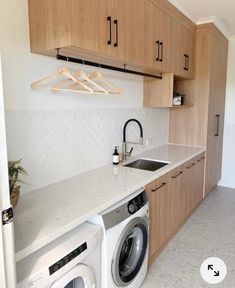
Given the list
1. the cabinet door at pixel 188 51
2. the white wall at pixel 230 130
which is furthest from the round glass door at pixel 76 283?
the white wall at pixel 230 130

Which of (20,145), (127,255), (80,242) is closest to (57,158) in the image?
(20,145)

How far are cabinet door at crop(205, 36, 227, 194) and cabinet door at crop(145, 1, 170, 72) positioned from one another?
1.13 meters

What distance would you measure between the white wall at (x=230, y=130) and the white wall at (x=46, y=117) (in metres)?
2.33

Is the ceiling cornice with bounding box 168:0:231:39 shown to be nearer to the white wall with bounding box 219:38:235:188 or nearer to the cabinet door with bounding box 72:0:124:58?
the white wall with bounding box 219:38:235:188

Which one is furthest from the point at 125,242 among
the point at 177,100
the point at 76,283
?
the point at 177,100

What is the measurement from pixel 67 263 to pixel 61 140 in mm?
945

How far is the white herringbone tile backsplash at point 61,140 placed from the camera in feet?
5.28

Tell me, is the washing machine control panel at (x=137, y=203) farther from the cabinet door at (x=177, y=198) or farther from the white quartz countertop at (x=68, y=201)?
the cabinet door at (x=177, y=198)

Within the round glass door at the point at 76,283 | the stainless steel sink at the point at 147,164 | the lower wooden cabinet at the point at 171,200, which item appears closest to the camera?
the round glass door at the point at 76,283

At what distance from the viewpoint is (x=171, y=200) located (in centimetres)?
247

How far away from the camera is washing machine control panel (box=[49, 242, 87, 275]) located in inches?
44.0

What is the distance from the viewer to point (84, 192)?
5.61 feet

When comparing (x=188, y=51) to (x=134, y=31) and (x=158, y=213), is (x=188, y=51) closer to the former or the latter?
(x=134, y=31)

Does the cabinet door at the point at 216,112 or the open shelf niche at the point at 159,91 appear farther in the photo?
the cabinet door at the point at 216,112
